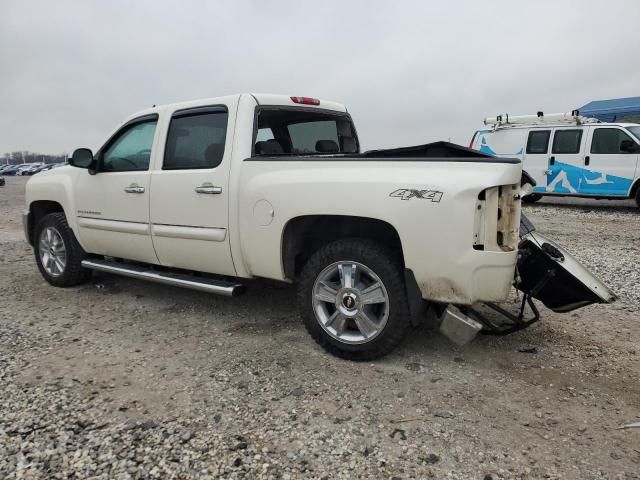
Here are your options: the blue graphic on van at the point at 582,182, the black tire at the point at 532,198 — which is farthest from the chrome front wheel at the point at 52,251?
the black tire at the point at 532,198

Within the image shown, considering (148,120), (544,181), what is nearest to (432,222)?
(148,120)

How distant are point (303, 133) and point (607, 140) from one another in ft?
30.1

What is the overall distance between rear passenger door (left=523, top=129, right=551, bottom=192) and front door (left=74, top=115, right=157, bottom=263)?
994 cm

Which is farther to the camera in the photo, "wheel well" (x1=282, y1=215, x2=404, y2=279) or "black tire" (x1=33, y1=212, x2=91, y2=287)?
"black tire" (x1=33, y1=212, x2=91, y2=287)

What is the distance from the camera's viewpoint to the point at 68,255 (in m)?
5.00

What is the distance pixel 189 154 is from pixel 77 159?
4.24 ft

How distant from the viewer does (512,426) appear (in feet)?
8.25

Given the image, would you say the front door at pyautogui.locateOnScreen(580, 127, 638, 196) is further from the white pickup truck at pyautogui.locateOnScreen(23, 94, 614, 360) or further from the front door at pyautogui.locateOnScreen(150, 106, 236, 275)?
the front door at pyautogui.locateOnScreen(150, 106, 236, 275)

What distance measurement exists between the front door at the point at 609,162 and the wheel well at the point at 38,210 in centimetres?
1082

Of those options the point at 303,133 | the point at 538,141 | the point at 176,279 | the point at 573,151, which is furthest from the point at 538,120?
the point at 176,279

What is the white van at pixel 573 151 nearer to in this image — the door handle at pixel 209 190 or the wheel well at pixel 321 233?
the wheel well at pixel 321 233

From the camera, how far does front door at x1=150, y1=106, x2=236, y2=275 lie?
3.63 m

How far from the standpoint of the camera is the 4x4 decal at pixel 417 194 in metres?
2.76

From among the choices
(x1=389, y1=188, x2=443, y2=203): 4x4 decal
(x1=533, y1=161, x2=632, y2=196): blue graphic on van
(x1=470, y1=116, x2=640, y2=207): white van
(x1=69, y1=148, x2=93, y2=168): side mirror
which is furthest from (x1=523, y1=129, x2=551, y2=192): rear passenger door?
(x1=69, y1=148, x2=93, y2=168): side mirror
